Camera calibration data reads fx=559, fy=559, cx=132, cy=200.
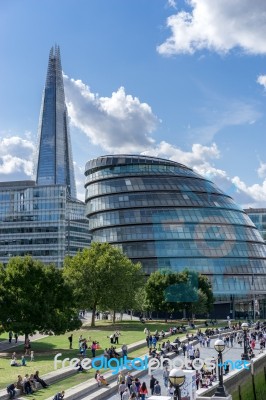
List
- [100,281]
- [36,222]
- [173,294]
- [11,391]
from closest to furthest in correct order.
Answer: [11,391]
[100,281]
[173,294]
[36,222]

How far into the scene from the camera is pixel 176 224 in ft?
341

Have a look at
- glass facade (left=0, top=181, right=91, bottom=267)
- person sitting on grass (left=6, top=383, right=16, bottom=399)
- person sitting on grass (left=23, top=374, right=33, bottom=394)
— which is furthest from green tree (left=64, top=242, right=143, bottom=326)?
glass facade (left=0, top=181, right=91, bottom=267)

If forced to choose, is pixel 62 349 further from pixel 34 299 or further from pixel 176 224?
pixel 176 224

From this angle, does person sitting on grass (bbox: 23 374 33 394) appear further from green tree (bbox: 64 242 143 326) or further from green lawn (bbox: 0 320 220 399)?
green tree (bbox: 64 242 143 326)

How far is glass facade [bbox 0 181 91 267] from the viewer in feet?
507

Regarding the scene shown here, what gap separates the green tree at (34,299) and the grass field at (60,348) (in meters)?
2.27

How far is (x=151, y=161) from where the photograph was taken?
11319 cm

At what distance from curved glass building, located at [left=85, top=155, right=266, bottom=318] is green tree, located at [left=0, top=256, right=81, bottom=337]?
155 feet

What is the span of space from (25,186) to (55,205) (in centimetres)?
1184

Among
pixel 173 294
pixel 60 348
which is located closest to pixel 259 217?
pixel 173 294

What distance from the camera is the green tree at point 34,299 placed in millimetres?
51625

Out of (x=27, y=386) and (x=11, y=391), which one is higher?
(x=27, y=386)

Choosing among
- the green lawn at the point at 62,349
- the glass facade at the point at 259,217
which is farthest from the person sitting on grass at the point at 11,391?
the glass facade at the point at 259,217

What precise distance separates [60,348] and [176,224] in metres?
54.0
